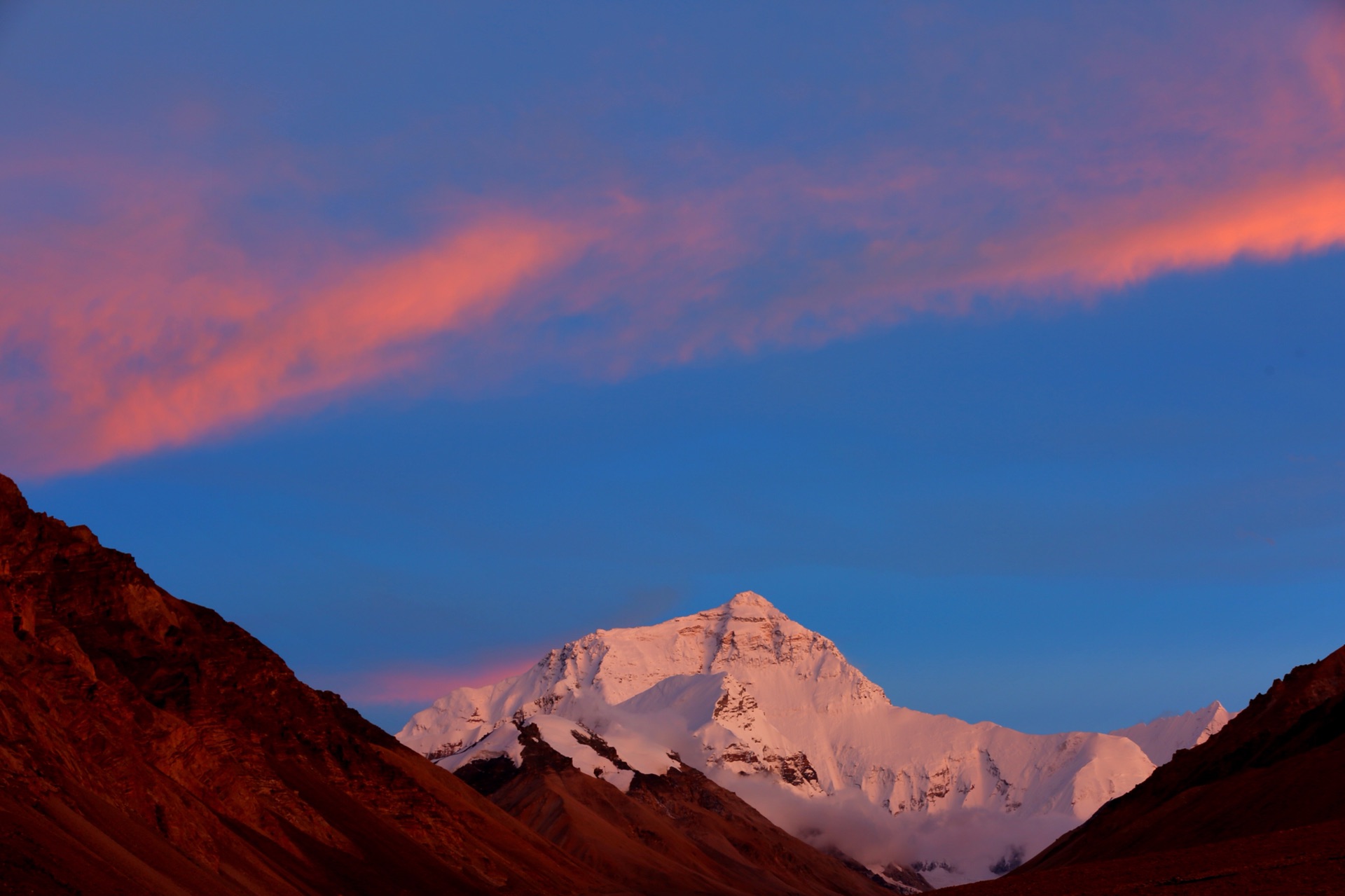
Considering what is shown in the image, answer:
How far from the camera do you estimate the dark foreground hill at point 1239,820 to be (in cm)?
6266

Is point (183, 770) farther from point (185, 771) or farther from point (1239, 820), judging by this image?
point (1239, 820)

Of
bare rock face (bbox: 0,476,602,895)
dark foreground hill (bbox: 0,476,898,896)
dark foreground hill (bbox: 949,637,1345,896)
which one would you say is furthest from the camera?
bare rock face (bbox: 0,476,602,895)

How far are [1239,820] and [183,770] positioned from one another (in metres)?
73.0

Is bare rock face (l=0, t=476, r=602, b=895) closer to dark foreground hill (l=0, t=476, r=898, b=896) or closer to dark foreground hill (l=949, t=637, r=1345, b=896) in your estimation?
dark foreground hill (l=0, t=476, r=898, b=896)

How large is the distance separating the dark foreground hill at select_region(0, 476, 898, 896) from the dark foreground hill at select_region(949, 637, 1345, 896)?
42.3m

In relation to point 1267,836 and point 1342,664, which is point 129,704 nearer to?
point 1267,836

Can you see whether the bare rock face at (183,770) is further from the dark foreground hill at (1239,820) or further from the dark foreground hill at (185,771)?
the dark foreground hill at (1239,820)

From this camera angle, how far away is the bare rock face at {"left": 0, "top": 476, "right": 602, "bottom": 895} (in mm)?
74875

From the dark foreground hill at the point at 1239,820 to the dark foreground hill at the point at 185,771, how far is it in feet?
139

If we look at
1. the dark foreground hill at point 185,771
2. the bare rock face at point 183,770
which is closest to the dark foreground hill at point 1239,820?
the dark foreground hill at point 185,771

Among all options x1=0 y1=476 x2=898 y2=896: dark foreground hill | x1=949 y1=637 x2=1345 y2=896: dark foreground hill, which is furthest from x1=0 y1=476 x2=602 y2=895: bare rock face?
x1=949 y1=637 x2=1345 y2=896: dark foreground hill

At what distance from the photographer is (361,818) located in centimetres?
13712

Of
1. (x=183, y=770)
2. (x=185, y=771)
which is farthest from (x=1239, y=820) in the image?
(x=183, y=770)

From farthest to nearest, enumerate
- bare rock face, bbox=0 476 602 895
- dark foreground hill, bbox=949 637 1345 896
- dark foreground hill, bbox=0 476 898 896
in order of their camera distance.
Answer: bare rock face, bbox=0 476 602 895 < dark foreground hill, bbox=0 476 898 896 < dark foreground hill, bbox=949 637 1345 896
